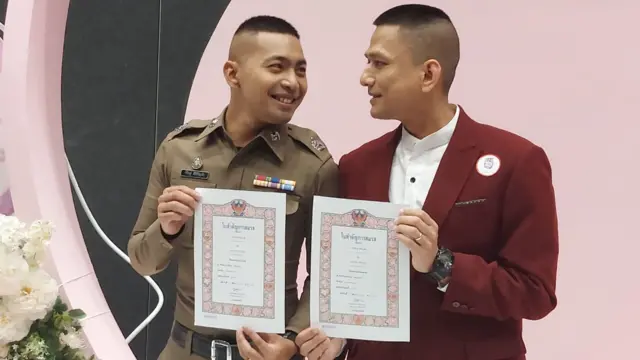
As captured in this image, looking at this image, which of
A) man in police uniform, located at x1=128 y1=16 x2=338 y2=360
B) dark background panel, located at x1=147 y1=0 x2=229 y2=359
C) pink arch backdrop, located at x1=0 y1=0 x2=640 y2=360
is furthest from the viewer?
dark background panel, located at x1=147 y1=0 x2=229 y2=359

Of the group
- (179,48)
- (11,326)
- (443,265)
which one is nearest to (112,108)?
(179,48)

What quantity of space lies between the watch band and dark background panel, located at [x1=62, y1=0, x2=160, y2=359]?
1.36 m

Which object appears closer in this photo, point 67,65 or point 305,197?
point 305,197

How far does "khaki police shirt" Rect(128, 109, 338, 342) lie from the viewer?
1277 mm

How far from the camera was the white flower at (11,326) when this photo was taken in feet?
3.51

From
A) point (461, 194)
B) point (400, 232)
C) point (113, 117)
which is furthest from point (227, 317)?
point (113, 117)

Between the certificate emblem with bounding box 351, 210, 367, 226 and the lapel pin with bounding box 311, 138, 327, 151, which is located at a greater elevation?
the lapel pin with bounding box 311, 138, 327, 151

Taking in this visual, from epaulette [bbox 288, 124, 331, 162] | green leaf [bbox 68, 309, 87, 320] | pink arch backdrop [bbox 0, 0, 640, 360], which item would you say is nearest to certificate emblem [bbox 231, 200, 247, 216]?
epaulette [bbox 288, 124, 331, 162]

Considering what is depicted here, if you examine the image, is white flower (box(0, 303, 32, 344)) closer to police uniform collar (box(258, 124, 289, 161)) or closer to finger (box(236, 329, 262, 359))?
finger (box(236, 329, 262, 359))

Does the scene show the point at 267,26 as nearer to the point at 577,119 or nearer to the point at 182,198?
the point at 182,198

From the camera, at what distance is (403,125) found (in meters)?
1.27

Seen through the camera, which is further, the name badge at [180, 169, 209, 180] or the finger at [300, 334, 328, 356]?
the name badge at [180, 169, 209, 180]

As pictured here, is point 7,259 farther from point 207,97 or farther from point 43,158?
point 207,97

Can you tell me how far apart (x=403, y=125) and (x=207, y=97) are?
3.56 ft
